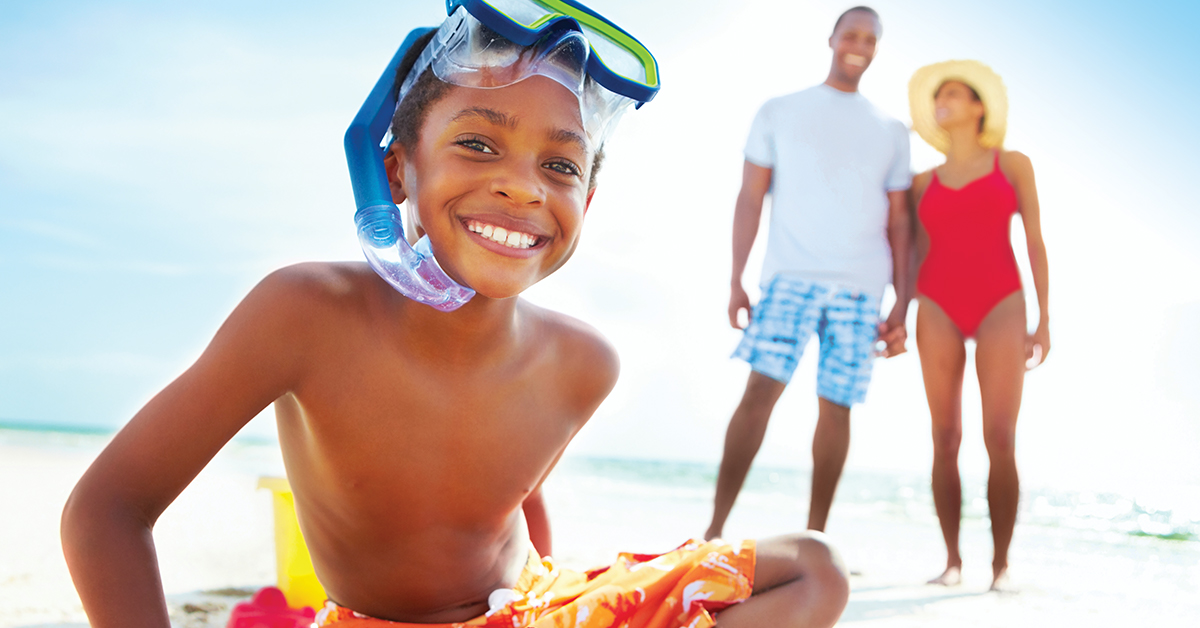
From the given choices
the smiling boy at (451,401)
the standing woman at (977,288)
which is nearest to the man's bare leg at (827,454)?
the standing woman at (977,288)

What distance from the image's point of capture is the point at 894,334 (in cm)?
382

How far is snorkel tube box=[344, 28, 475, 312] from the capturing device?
1.24 metres

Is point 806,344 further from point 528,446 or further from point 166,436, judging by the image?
point 166,436

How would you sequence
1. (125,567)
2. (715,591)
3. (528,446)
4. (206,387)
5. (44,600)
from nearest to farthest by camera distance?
(125,567) → (206,387) → (715,591) → (528,446) → (44,600)

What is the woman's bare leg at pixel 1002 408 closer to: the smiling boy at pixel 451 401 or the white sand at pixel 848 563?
the white sand at pixel 848 563

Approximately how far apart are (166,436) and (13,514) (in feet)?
16.4

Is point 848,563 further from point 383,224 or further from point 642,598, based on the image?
point 383,224

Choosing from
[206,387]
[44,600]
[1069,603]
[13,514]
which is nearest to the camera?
[206,387]

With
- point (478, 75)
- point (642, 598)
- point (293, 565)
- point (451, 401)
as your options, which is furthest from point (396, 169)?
point (293, 565)

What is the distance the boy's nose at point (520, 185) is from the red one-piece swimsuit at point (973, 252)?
300 centimetres

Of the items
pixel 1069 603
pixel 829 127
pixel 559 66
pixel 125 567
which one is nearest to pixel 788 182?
pixel 829 127

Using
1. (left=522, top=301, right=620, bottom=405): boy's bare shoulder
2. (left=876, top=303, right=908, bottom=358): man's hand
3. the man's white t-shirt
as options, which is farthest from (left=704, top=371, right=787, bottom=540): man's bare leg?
(left=522, top=301, right=620, bottom=405): boy's bare shoulder

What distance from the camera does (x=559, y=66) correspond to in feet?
4.44

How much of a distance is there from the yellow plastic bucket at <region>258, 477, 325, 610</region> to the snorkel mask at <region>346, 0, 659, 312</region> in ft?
4.91
